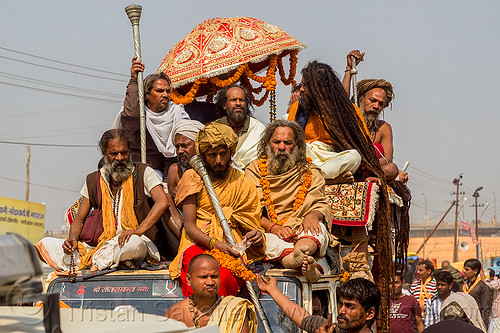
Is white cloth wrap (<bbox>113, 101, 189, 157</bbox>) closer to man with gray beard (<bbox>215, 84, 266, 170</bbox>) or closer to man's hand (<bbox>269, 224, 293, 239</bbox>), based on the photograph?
man with gray beard (<bbox>215, 84, 266, 170</bbox>)

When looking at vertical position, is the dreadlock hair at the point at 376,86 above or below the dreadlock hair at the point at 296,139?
above

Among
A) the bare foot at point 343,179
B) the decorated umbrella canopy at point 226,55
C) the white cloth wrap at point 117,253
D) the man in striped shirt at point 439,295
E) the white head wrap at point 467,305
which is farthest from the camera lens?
the man in striped shirt at point 439,295

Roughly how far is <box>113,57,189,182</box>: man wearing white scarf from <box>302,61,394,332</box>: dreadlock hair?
1.50 meters

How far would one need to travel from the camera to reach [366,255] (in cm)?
791

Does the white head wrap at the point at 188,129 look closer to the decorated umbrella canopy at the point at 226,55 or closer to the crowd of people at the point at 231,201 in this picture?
the crowd of people at the point at 231,201

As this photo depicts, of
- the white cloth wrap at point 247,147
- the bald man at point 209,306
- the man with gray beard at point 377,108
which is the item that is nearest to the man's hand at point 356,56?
the man with gray beard at point 377,108

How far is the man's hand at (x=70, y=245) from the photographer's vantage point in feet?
21.7

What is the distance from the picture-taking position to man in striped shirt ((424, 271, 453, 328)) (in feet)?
34.5

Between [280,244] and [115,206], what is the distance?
1.57 m

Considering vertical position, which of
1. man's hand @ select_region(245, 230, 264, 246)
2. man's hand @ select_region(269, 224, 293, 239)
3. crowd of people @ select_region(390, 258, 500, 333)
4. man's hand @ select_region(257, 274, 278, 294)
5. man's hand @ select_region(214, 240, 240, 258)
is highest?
man's hand @ select_region(269, 224, 293, 239)

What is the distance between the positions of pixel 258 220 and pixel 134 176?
1.20m

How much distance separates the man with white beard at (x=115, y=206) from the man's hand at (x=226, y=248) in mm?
704

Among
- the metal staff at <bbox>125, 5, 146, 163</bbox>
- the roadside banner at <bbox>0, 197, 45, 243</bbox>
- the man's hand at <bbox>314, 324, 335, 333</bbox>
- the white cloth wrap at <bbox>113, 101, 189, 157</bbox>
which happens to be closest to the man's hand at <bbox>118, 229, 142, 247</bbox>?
the metal staff at <bbox>125, 5, 146, 163</bbox>

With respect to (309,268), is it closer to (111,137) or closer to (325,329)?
(325,329)
